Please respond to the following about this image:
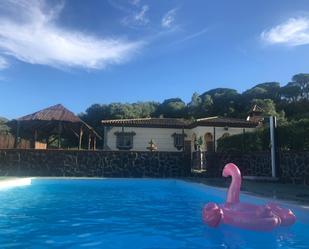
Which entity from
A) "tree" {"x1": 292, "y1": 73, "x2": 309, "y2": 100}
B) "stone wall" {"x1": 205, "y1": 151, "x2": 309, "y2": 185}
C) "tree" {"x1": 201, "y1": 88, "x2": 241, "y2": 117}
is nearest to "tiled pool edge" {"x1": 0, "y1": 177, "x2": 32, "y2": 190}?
"stone wall" {"x1": 205, "y1": 151, "x2": 309, "y2": 185}

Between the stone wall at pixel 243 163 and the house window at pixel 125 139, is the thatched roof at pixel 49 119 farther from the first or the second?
the house window at pixel 125 139

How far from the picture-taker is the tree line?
45.9 meters

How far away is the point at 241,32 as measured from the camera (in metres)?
16.0

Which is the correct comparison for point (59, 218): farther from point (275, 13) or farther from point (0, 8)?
point (275, 13)

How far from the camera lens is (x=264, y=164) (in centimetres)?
1714

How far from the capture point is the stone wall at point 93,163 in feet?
66.3

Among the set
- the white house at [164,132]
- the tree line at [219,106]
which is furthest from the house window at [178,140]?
the tree line at [219,106]

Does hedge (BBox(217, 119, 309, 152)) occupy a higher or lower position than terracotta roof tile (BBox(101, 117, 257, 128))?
lower

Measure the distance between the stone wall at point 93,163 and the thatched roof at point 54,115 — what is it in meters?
2.47

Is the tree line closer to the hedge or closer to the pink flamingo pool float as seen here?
the hedge

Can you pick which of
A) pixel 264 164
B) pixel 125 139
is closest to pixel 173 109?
pixel 125 139

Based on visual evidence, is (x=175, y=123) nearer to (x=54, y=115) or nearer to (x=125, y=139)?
(x=125, y=139)

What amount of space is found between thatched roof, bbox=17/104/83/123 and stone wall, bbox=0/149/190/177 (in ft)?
8.10

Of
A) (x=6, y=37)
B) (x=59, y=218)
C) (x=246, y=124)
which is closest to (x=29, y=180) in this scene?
(x=6, y=37)
